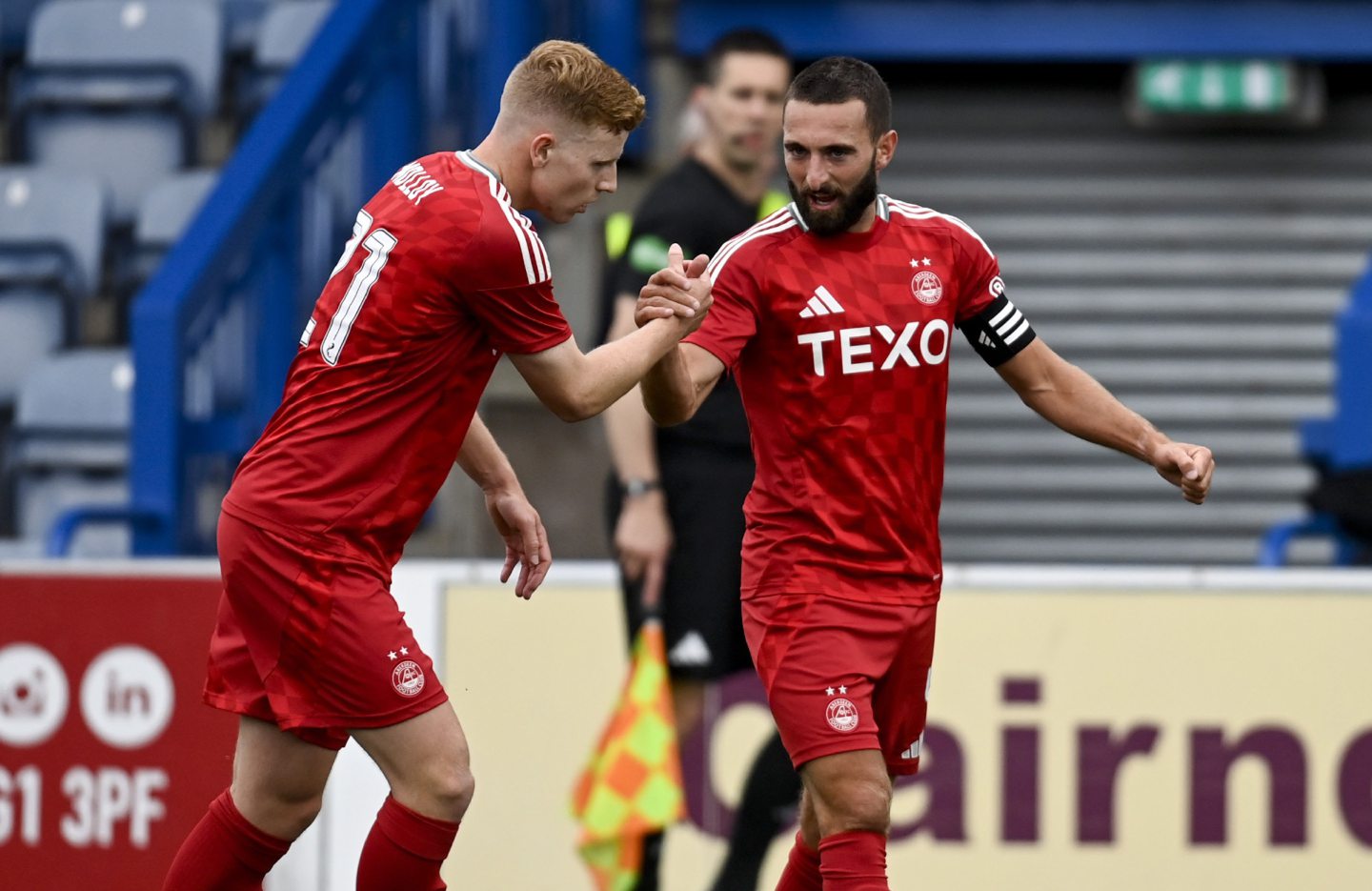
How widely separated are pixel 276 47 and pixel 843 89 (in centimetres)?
503

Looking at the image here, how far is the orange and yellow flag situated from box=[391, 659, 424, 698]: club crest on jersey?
6.55 feet

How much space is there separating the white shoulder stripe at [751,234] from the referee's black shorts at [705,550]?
1232 millimetres

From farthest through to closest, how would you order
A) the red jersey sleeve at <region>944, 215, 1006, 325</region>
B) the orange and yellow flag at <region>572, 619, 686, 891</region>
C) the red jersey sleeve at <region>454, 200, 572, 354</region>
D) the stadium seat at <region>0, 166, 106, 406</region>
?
1. the stadium seat at <region>0, 166, 106, 406</region>
2. the orange and yellow flag at <region>572, 619, 686, 891</region>
3. the red jersey sleeve at <region>944, 215, 1006, 325</region>
4. the red jersey sleeve at <region>454, 200, 572, 354</region>

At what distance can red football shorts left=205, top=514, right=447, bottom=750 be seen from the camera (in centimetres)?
430

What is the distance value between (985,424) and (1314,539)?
4.60ft

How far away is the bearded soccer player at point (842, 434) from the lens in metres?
4.66

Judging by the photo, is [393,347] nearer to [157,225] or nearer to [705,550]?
[705,550]

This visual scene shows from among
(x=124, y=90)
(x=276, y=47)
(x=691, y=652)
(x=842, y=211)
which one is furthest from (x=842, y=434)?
(x=124, y=90)

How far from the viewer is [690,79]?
8.98 m

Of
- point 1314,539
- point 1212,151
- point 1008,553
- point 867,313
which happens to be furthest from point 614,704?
point 1212,151

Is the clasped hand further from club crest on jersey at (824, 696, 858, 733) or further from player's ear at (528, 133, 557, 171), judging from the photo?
club crest on jersey at (824, 696, 858, 733)

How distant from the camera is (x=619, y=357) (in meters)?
4.38

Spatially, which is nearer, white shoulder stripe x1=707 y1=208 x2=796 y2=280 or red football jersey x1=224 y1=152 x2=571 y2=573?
red football jersey x1=224 y1=152 x2=571 y2=573

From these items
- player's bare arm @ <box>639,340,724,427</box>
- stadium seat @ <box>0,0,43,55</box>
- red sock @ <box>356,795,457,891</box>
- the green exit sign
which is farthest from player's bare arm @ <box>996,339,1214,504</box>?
stadium seat @ <box>0,0,43,55</box>
